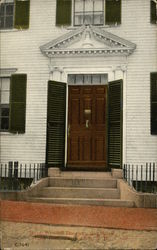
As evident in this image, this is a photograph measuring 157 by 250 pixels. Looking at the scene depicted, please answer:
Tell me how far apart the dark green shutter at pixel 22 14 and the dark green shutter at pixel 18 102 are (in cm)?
96

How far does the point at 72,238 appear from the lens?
3.28 meters

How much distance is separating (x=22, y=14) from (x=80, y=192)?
3.20 metres

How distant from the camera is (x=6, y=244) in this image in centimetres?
329

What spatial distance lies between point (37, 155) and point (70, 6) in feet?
9.83

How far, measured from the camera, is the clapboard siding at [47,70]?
15.4ft

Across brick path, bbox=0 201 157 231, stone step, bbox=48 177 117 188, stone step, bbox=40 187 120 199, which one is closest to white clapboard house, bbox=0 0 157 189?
stone step, bbox=48 177 117 188

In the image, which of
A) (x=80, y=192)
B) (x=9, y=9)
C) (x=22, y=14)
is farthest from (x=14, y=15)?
(x=80, y=192)

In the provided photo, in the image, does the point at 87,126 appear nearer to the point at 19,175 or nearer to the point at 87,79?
the point at 87,79

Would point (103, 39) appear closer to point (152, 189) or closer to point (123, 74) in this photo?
point (123, 74)

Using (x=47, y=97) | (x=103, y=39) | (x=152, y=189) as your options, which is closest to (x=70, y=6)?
(x=103, y=39)

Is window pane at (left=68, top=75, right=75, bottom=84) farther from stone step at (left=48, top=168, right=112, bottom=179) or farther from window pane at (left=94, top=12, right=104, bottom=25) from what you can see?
stone step at (left=48, top=168, right=112, bottom=179)

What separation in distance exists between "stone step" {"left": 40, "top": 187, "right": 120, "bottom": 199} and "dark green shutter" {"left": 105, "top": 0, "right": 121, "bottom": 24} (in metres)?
3.01

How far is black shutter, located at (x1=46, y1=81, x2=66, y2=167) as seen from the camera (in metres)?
5.10

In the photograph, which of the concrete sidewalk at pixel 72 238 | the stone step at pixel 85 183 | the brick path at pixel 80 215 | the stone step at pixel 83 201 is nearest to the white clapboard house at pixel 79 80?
the stone step at pixel 85 183
